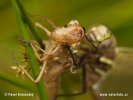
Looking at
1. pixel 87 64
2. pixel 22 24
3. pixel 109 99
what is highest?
pixel 22 24

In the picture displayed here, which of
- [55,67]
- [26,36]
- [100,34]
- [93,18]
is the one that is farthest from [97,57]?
[26,36]

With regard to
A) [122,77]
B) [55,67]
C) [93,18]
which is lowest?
[122,77]


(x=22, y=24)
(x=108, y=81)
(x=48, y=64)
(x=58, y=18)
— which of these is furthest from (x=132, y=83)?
(x=22, y=24)

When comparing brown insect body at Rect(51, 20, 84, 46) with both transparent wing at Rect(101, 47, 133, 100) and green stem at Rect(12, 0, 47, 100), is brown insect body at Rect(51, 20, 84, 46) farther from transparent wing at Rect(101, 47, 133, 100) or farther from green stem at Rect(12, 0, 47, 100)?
transparent wing at Rect(101, 47, 133, 100)

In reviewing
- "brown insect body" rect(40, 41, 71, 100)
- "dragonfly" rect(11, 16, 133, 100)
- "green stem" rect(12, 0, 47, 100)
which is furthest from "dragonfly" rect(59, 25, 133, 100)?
"green stem" rect(12, 0, 47, 100)

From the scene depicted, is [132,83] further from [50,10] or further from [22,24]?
[22,24]

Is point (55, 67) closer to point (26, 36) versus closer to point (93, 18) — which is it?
point (26, 36)
